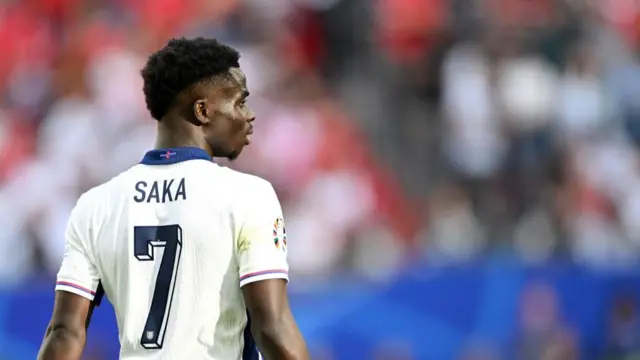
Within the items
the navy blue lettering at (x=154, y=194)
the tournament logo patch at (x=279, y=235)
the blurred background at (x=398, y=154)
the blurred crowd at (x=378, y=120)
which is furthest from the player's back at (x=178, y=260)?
the blurred crowd at (x=378, y=120)

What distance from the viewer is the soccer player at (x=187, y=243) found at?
12.6 ft

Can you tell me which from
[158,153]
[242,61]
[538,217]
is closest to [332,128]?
[242,61]

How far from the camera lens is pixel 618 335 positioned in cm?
1045

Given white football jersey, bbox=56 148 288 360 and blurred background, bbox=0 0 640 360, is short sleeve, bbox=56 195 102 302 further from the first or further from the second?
blurred background, bbox=0 0 640 360

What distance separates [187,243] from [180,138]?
36 centimetres

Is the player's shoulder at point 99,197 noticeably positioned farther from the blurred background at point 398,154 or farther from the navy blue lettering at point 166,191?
the blurred background at point 398,154

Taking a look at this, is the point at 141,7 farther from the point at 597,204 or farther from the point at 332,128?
the point at 597,204

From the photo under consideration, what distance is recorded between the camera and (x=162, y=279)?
388cm

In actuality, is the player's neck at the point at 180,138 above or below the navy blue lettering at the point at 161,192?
above

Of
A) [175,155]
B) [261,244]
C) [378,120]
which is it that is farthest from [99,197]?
[378,120]

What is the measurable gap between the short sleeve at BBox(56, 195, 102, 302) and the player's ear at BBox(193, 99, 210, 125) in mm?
448

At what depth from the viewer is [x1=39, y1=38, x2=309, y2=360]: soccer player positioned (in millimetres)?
3840

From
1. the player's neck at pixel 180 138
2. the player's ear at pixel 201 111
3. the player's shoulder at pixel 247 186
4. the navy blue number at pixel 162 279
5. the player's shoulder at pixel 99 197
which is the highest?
the player's ear at pixel 201 111

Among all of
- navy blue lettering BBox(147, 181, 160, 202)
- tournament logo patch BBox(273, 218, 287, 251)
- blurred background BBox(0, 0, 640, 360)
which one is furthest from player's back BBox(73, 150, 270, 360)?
blurred background BBox(0, 0, 640, 360)
